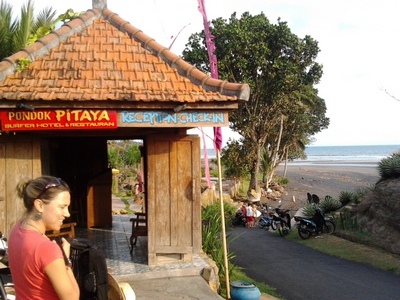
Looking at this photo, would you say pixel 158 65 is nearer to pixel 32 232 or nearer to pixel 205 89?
pixel 205 89

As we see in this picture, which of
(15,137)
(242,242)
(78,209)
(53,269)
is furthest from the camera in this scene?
(242,242)

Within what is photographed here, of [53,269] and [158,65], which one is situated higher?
[158,65]

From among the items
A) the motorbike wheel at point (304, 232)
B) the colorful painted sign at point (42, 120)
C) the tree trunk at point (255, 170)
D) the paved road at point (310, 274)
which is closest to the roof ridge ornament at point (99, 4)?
the colorful painted sign at point (42, 120)

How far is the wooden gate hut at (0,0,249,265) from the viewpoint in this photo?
6062 mm

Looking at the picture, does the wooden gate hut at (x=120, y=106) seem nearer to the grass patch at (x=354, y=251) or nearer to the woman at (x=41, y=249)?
the woman at (x=41, y=249)

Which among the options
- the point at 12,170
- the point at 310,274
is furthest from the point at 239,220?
the point at 12,170

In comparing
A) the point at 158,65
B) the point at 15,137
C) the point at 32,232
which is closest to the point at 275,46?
the point at 158,65

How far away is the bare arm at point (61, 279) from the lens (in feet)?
7.02

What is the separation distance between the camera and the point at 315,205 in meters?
17.7

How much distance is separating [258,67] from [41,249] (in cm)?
2196

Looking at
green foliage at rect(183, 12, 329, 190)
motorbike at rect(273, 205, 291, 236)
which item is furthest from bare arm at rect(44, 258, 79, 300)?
green foliage at rect(183, 12, 329, 190)

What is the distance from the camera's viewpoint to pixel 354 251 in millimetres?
12781

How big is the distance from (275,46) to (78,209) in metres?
15.5

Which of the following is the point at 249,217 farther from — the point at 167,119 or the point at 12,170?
the point at 12,170
